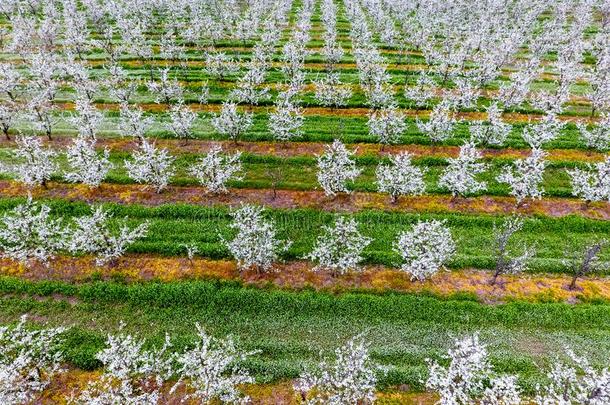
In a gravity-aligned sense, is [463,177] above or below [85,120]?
below

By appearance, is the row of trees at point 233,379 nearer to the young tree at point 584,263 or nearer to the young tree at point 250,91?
the young tree at point 584,263

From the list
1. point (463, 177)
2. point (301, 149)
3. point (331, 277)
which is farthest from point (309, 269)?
point (301, 149)

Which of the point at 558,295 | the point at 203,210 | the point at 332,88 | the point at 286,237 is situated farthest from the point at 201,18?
the point at 558,295

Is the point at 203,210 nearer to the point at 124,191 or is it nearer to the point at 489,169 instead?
the point at 124,191

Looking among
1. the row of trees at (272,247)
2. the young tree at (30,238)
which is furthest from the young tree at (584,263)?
the young tree at (30,238)

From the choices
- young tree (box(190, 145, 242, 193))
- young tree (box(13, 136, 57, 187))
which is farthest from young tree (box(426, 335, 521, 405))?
young tree (box(13, 136, 57, 187))

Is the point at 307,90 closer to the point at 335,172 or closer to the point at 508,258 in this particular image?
the point at 335,172
